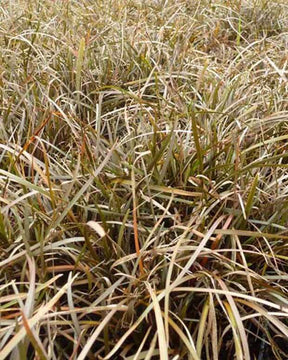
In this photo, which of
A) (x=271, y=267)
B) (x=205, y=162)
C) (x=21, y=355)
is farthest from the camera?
(x=205, y=162)

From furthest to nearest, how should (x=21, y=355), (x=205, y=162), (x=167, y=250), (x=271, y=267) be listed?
(x=205, y=162) → (x=271, y=267) → (x=167, y=250) → (x=21, y=355)

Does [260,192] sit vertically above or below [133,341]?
above

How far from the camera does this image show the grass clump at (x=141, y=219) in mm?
846

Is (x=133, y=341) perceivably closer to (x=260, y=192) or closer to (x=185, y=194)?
(x=185, y=194)

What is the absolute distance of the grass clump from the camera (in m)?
0.85

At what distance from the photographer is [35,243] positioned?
0.94m

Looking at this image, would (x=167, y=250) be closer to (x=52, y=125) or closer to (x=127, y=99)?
(x=52, y=125)

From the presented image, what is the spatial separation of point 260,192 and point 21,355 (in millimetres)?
643

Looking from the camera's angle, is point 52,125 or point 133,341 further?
point 52,125

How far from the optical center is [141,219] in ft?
3.38

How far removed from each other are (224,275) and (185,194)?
0.19m

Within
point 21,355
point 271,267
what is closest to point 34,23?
point 271,267

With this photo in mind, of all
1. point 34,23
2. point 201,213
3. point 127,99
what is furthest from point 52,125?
point 34,23

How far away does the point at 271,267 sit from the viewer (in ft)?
3.35
